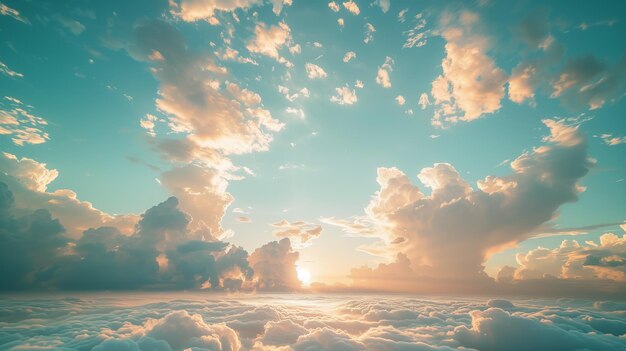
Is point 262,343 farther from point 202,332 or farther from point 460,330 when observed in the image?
point 460,330

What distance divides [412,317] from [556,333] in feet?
182

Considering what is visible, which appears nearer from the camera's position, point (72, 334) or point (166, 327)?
point (166, 327)

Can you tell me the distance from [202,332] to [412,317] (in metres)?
91.5

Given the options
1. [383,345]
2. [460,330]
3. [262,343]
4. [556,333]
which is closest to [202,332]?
[262,343]

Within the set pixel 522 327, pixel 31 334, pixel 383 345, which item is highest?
pixel 522 327

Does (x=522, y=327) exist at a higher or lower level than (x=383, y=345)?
higher

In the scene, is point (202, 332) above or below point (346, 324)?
above

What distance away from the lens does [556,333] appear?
192ft

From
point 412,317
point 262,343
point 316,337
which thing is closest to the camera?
point 316,337

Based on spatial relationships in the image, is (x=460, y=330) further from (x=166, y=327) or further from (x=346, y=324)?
(x=166, y=327)

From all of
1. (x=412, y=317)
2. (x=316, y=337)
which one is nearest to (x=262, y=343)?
(x=316, y=337)

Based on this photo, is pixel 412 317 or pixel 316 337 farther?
pixel 412 317

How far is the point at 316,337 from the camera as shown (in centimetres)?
5606

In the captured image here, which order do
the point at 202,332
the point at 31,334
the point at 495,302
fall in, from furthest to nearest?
the point at 495,302
the point at 31,334
the point at 202,332
